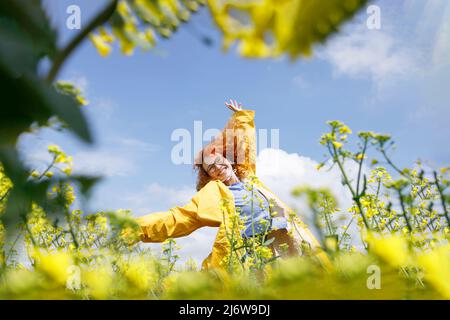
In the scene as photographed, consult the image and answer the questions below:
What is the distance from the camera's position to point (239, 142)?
5.91 ft

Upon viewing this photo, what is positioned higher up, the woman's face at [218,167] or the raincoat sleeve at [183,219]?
the woman's face at [218,167]

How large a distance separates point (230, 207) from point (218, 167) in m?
0.48

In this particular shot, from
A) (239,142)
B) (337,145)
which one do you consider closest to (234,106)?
(239,142)

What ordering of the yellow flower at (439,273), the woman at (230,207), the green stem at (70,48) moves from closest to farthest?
1. the green stem at (70,48)
2. the yellow flower at (439,273)
3. the woman at (230,207)

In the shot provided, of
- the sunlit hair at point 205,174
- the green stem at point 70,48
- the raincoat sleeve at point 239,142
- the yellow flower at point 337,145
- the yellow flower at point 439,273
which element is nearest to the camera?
the green stem at point 70,48

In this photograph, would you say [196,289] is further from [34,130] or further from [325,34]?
[325,34]

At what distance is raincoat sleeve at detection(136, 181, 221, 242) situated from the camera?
60.3 inches

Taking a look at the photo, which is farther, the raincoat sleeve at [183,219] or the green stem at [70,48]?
the raincoat sleeve at [183,219]

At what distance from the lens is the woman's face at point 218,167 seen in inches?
75.5

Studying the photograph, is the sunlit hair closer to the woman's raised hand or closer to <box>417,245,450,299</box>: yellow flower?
the woman's raised hand

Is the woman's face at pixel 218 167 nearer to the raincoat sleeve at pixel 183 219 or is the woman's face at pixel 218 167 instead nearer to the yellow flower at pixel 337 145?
the raincoat sleeve at pixel 183 219

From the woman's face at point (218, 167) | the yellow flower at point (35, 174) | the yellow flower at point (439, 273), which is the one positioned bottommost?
the yellow flower at point (439, 273)


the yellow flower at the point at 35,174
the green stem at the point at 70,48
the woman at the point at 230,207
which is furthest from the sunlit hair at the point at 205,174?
the green stem at the point at 70,48
